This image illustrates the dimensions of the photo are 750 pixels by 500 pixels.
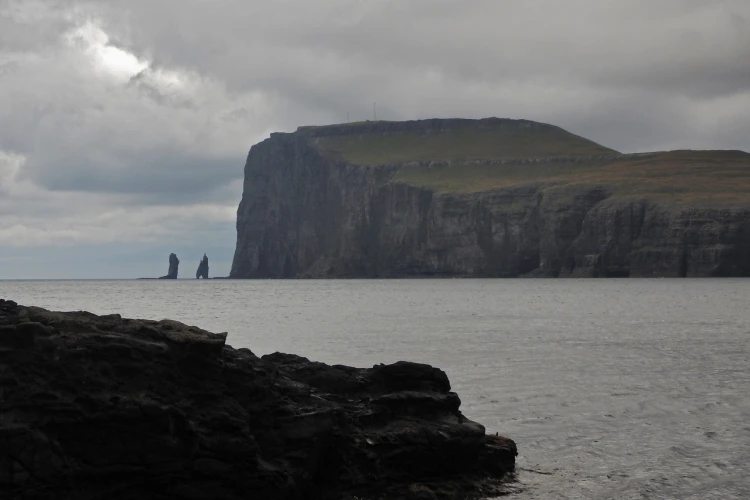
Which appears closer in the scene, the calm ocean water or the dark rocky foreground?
the dark rocky foreground

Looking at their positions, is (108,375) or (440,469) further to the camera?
(440,469)

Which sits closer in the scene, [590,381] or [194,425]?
[194,425]

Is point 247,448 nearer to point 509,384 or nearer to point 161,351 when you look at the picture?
point 161,351

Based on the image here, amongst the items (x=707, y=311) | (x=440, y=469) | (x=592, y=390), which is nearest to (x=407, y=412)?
(x=440, y=469)

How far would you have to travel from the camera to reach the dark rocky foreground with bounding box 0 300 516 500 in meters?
16.5

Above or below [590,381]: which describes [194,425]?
above

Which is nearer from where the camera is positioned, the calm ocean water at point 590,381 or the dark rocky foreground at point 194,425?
the dark rocky foreground at point 194,425

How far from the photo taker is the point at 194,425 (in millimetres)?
17594

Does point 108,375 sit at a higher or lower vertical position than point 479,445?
higher

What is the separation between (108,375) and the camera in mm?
17297

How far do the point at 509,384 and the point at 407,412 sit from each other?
16.3m

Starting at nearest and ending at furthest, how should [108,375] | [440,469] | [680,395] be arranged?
[108,375]
[440,469]
[680,395]

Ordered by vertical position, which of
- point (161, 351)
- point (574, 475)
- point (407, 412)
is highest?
point (161, 351)

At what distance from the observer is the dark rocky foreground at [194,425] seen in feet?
54.2
